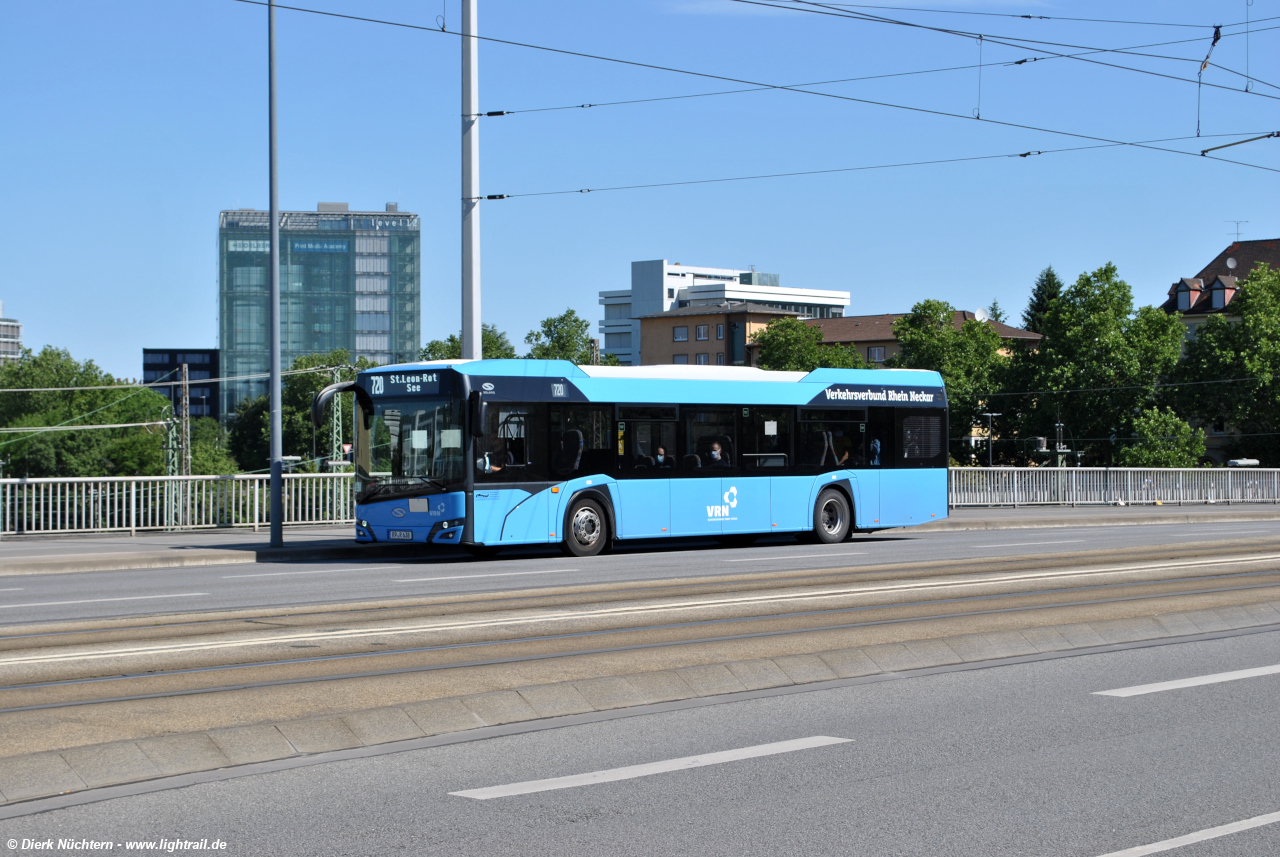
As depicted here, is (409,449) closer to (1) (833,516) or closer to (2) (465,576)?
(2) (465,576)

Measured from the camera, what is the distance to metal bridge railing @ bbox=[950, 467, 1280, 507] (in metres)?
42.0

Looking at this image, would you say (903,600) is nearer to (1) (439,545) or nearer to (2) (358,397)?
(2) (358,397)

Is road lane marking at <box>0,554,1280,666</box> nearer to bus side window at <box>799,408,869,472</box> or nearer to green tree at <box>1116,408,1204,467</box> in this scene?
bus side window at <box>799,408,869,472</box>

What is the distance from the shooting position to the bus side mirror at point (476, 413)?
20016 millimetres

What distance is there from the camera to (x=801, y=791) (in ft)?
19.9

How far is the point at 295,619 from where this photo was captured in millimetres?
11953

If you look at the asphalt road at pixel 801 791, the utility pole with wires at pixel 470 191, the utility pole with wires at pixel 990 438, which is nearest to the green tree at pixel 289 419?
the utility pole with wires at pixel 990 438

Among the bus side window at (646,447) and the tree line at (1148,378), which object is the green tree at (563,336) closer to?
the tree line at (1148,378)

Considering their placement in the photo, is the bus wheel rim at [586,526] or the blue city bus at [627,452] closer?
the blue city bus at [627,452]

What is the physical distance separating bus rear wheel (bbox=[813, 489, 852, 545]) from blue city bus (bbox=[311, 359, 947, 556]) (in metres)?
0.03

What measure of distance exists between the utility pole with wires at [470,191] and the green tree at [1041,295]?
320ft

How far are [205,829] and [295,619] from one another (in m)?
6.67

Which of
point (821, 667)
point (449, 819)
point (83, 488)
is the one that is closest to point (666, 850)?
point (449, 819)

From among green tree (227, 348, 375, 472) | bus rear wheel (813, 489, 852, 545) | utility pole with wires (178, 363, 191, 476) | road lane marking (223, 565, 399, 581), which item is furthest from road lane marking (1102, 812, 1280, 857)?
green tree (227, 348, 375, 472)
